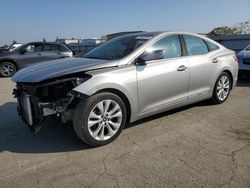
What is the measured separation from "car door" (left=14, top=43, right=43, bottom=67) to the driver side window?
28.5 ft

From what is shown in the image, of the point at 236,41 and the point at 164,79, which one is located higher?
the point at 236,41

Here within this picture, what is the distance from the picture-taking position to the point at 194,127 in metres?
4.58

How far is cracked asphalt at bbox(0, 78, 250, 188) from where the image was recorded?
9.97 feet

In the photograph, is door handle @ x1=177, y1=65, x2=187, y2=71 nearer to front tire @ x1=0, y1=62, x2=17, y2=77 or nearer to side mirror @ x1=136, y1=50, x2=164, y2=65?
side mirror @ x1=136, y1=50, x2=164, y2=65

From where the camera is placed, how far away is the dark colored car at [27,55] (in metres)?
11.9

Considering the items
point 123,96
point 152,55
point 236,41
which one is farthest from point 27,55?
point 123,96

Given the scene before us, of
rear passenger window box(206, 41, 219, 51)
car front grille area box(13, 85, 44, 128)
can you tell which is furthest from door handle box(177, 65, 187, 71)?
car front grille area box(13, 85, 44, 128)

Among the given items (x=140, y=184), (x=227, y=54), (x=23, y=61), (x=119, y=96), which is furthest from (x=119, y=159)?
(x=23, y=61)

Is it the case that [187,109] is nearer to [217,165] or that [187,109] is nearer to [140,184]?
[217,165]

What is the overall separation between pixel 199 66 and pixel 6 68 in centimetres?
937

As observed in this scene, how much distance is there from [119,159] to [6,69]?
32.8ft

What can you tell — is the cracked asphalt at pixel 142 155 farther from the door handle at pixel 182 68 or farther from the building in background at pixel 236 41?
the building in background at pixel 236 41

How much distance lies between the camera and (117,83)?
12.9 ft

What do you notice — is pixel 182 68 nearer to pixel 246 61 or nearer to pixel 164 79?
pixel 164 79
